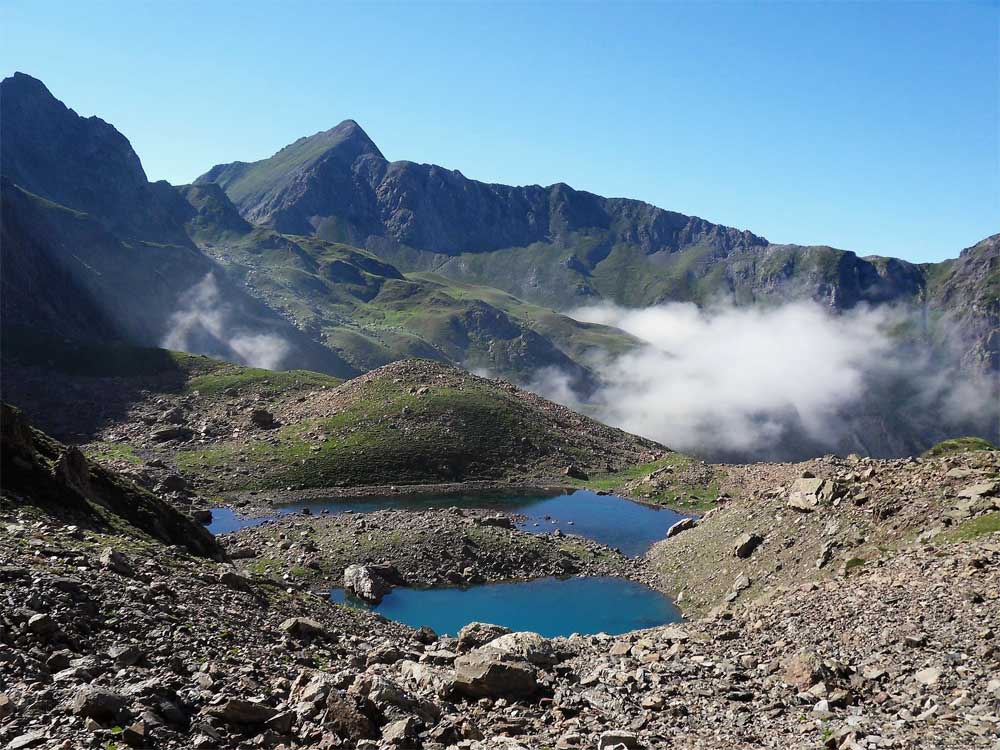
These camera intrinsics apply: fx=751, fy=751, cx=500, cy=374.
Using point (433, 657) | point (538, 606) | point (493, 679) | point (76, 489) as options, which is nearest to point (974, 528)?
point (493, 679)

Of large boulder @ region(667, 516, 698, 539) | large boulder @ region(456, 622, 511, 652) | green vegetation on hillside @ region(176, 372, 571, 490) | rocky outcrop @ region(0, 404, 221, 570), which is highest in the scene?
green vegetation on hillside @ region(176, 372, 571, 490)

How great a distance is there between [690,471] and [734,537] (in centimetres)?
4652

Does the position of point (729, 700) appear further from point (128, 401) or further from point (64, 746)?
point (128, 401)

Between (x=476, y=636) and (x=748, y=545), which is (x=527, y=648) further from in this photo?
(x=748, y=545)

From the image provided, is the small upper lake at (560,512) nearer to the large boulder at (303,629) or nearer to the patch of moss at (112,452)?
the patch of moss at (112,452)

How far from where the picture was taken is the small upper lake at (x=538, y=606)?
56406 mm

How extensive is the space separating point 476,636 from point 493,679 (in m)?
9.13

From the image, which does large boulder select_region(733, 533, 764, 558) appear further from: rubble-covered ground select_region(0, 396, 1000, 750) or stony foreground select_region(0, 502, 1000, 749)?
stony foreground select_region(0, 502, 1000, 749)

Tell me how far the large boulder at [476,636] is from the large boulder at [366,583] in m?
27.6

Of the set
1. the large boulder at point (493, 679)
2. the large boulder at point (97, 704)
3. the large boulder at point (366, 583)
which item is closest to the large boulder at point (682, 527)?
the large boulder at point (366, 583)

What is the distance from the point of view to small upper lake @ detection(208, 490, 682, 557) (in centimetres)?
8331

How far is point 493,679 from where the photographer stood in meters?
23.0

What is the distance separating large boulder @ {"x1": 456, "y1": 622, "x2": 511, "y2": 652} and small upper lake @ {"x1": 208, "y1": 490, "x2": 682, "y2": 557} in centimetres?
4673

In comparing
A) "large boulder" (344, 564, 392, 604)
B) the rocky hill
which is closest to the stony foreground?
"large boulder" (344, 564, 392, 604)
